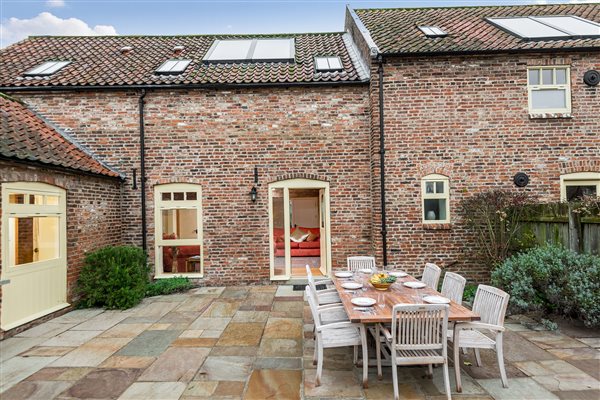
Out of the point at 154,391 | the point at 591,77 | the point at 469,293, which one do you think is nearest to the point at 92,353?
the point at 154,391

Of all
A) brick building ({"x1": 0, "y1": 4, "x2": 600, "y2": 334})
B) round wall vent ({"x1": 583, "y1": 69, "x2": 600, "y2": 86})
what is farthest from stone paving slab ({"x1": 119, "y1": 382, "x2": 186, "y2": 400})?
round wall vent ({"x1": 583, "y1": 69, "x2": 600, "y2": 86})

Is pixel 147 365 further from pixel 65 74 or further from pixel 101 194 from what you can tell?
pixel 65 74

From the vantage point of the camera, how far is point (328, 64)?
28.6ft

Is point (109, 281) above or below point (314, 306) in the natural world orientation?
below

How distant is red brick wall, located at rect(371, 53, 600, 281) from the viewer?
7.41 metres

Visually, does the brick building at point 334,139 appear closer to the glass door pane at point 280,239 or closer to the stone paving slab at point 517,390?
the glass door pane at point 280,239

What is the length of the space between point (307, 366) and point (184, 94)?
679 cm

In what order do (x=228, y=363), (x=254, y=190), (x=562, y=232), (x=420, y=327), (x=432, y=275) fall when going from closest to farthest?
(x=420, y=327), (x=228, y=363), (x=432, y=275), (x=562, y=232), (x=254, y=190)

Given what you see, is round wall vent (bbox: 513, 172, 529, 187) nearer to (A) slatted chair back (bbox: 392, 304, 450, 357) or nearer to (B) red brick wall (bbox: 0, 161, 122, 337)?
(A) slatted chair back (bbox: 392, 304, 450, 357)

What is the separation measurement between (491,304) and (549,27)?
8.62 metres

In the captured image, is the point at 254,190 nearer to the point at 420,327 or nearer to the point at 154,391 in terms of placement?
the point at 154,391

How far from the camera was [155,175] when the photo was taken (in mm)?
7902

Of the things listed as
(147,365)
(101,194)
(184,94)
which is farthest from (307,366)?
(184,94)

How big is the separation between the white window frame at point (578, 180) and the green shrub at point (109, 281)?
31.3 feet
